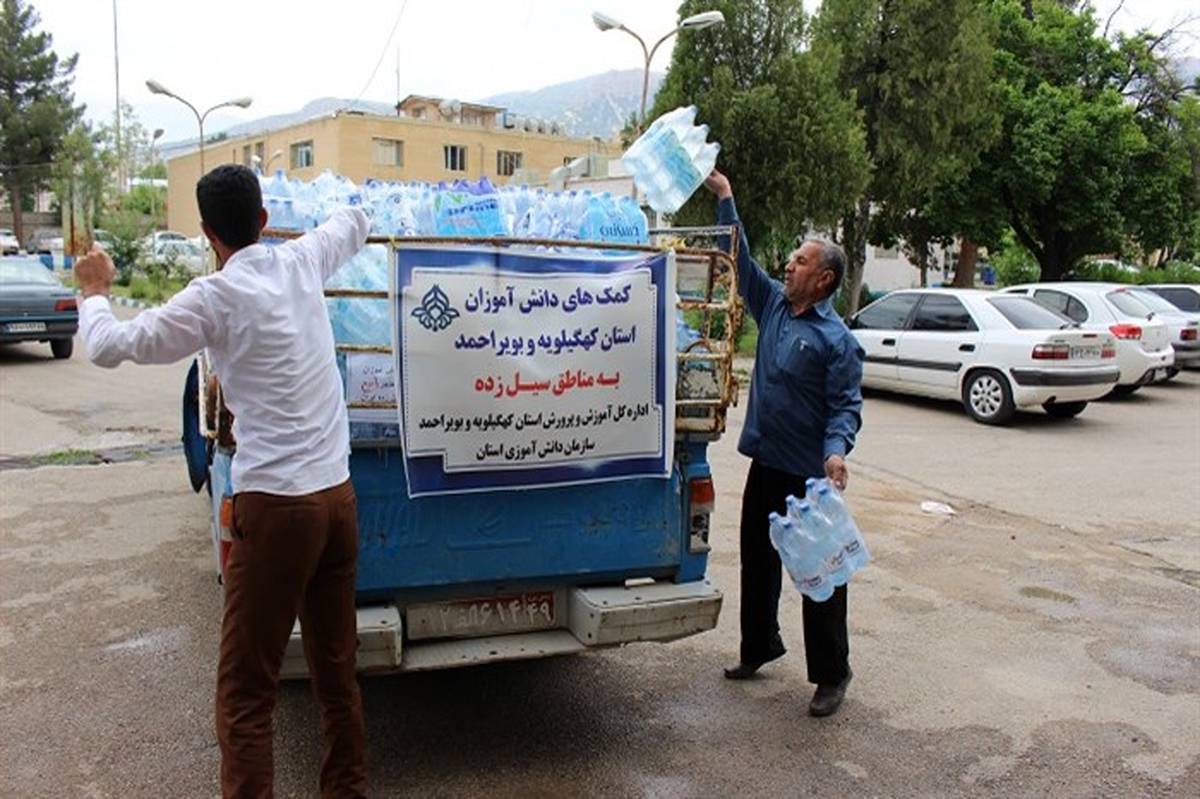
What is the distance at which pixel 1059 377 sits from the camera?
11.1 metres

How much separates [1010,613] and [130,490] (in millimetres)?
5979

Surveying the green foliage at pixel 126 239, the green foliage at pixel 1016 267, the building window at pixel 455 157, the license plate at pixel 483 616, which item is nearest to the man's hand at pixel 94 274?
the license plate at pixel 483 616

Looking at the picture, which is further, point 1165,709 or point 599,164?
point 599,164

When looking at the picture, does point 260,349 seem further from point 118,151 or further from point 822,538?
point 118,151

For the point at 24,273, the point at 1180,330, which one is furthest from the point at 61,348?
the point at 1180,330

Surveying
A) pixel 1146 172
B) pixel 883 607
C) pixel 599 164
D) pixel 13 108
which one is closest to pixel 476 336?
pixel 883 607

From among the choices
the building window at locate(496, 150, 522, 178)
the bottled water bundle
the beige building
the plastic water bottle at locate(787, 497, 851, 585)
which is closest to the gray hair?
the bottled water bundle

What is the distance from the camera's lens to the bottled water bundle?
163 inches

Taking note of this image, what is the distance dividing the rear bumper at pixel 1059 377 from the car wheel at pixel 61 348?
12.7m

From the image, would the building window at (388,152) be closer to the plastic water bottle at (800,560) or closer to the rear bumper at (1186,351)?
the rear bumper at (1186,351)

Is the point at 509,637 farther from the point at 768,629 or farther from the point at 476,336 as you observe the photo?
the point at 768,629

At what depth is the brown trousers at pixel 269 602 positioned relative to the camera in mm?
2725

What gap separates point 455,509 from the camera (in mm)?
3424

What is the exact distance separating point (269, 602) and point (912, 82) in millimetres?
20399
